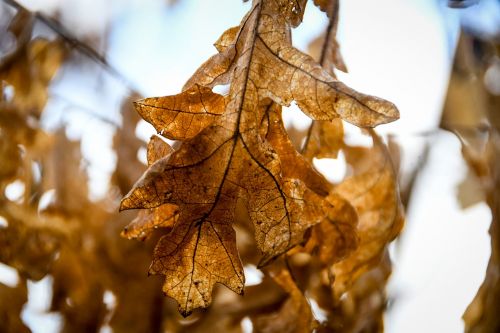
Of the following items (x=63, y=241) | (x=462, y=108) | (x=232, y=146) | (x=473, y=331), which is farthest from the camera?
(x=63, y=241)

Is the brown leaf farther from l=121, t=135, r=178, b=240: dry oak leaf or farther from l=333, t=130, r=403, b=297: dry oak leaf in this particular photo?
l=333, t=130, r=403, b=297: dry oak leaf

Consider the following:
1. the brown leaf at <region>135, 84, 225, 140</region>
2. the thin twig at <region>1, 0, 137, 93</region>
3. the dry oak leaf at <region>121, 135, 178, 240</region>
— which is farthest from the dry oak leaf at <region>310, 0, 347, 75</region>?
the thin twig at <region>1, 0, 137, 93</region>

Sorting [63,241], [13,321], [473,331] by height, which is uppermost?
[63,241]

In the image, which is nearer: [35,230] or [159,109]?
[159,109]

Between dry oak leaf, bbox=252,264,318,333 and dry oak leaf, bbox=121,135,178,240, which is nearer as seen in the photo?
dry oak leaf, bbox=121,135,178,240

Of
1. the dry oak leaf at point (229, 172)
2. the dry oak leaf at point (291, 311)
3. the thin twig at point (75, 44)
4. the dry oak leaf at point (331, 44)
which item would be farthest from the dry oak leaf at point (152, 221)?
the thin twig at point (75, 44)

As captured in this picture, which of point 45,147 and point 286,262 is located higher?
point 45,147

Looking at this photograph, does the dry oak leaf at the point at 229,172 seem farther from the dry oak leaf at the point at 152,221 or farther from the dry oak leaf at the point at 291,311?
the dry oak leaf at the point at 291,311

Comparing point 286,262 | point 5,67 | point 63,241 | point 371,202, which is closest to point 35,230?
point 63,241

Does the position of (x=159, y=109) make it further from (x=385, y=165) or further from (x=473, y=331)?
(x=473, y=331)

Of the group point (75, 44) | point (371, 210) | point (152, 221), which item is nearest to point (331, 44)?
point (371, 210)
